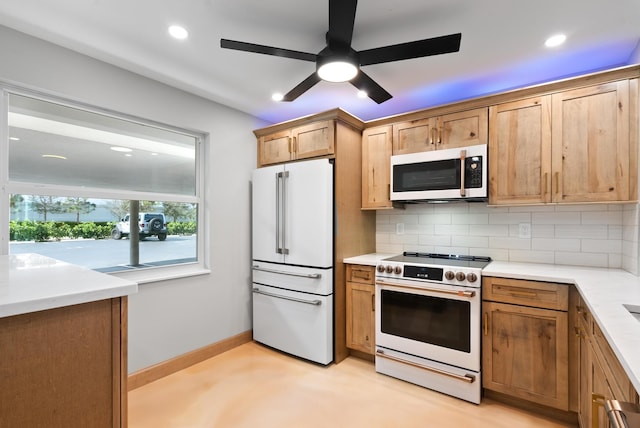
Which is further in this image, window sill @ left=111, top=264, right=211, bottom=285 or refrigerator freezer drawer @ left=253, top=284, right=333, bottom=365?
refrigerator freezer drawer @ left=253, top=284, right=333, bottom=365

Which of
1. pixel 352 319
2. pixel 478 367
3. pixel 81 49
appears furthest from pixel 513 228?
pixel 81 49

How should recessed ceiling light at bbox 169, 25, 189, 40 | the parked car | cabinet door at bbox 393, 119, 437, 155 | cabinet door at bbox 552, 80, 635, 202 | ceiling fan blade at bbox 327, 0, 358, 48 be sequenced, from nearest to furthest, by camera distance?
ceiling fan blade at bbox 327, 0, 358, 48 < recessed ceiling light at bbox 169, 25, 189, 40 < cabinet door at bbox 552, 80, 635, 202 < the parked car < cabinet door at bbox 393, 119, 437, 155

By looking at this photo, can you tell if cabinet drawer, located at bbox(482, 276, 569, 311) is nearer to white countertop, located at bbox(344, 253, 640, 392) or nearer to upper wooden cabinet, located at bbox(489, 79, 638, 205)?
white countertop, located at bbox(344, 253, 640, 392)

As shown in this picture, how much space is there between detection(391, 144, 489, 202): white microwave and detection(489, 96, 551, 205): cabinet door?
0.10 m

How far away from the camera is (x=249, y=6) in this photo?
5.60 ft

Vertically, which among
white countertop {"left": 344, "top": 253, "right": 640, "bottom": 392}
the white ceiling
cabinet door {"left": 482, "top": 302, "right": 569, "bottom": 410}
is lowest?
cabinet door {"left": 482, "top": 302, "right": 569, "bottom": 410}

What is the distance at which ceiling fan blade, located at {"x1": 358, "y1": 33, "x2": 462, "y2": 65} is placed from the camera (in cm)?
156

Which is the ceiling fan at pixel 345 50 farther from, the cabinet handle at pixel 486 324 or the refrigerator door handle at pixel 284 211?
the cabinet handle at pixel 486 324

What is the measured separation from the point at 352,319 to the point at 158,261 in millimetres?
1840

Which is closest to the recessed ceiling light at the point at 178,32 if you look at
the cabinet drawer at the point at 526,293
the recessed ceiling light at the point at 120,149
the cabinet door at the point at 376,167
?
the recessed ceiling light at the point at 120,149

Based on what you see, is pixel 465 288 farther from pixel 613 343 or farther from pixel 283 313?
pixel 283 313

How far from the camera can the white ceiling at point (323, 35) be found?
1698mm

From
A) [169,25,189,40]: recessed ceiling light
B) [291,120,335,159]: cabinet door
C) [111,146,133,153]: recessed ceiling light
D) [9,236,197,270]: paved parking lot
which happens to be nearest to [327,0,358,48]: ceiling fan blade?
[169,25,189,40]: recessed ceiling light

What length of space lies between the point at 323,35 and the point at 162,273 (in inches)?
91.0
